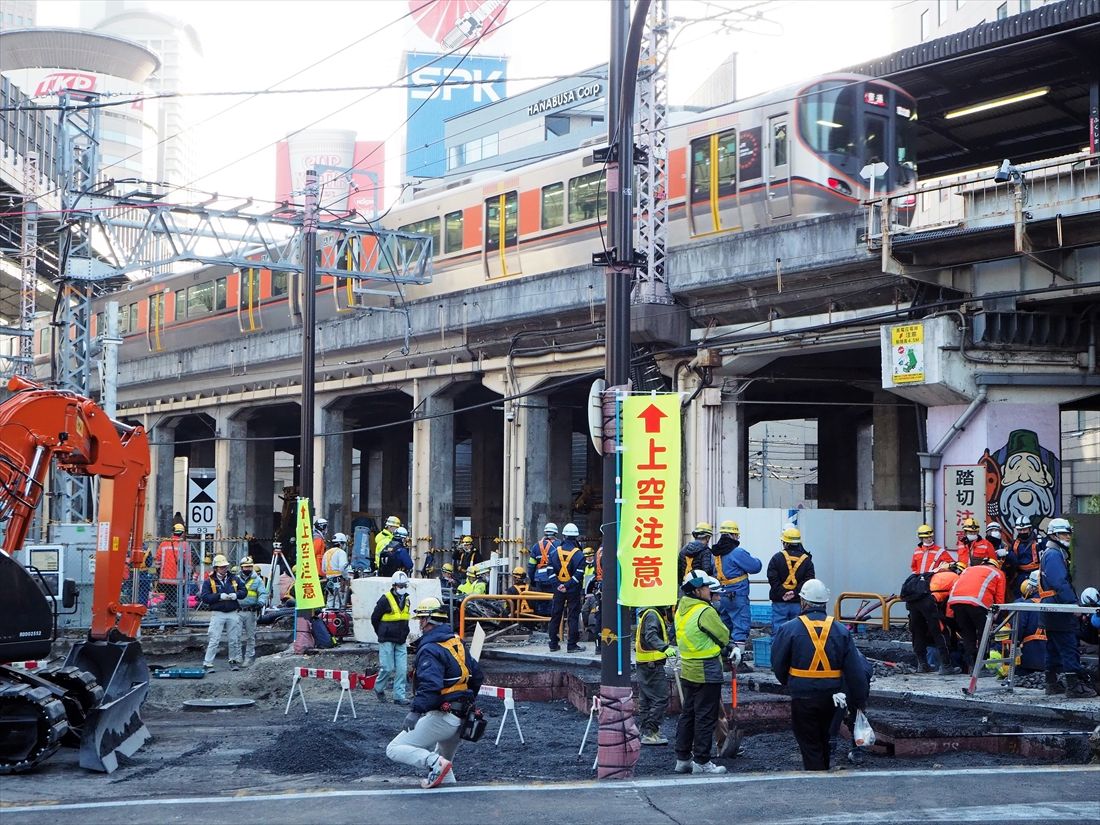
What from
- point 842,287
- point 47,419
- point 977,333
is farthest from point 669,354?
point 47,419

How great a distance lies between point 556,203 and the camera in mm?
26719

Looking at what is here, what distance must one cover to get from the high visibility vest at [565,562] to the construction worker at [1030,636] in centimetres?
A: 664

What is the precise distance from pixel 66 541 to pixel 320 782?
12972mm

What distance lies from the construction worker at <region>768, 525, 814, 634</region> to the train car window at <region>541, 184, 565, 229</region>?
12298mm

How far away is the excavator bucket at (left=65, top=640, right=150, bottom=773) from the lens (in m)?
11.7

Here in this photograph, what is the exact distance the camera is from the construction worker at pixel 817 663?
32.2 ft

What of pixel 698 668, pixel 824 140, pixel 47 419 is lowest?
pixel 698 668

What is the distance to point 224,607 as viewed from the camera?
20.1 m

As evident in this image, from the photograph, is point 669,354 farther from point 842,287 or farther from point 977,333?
point 977,333

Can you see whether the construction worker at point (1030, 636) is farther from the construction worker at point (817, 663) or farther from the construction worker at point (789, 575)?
the construction worker at point (817, 663)

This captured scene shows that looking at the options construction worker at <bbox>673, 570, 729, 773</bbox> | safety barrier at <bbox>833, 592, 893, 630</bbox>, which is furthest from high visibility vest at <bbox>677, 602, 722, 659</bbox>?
safety barrier at <bbox>833, 592, 893, 630</bbox>

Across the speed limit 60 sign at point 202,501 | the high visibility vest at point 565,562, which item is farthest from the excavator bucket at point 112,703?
the speed limit 60 sign at point 202,501

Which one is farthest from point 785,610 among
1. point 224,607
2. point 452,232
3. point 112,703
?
point 452,232

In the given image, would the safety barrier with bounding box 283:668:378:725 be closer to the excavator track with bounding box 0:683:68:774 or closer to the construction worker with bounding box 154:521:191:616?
the excavator track with bounding box 0:683:68:774
